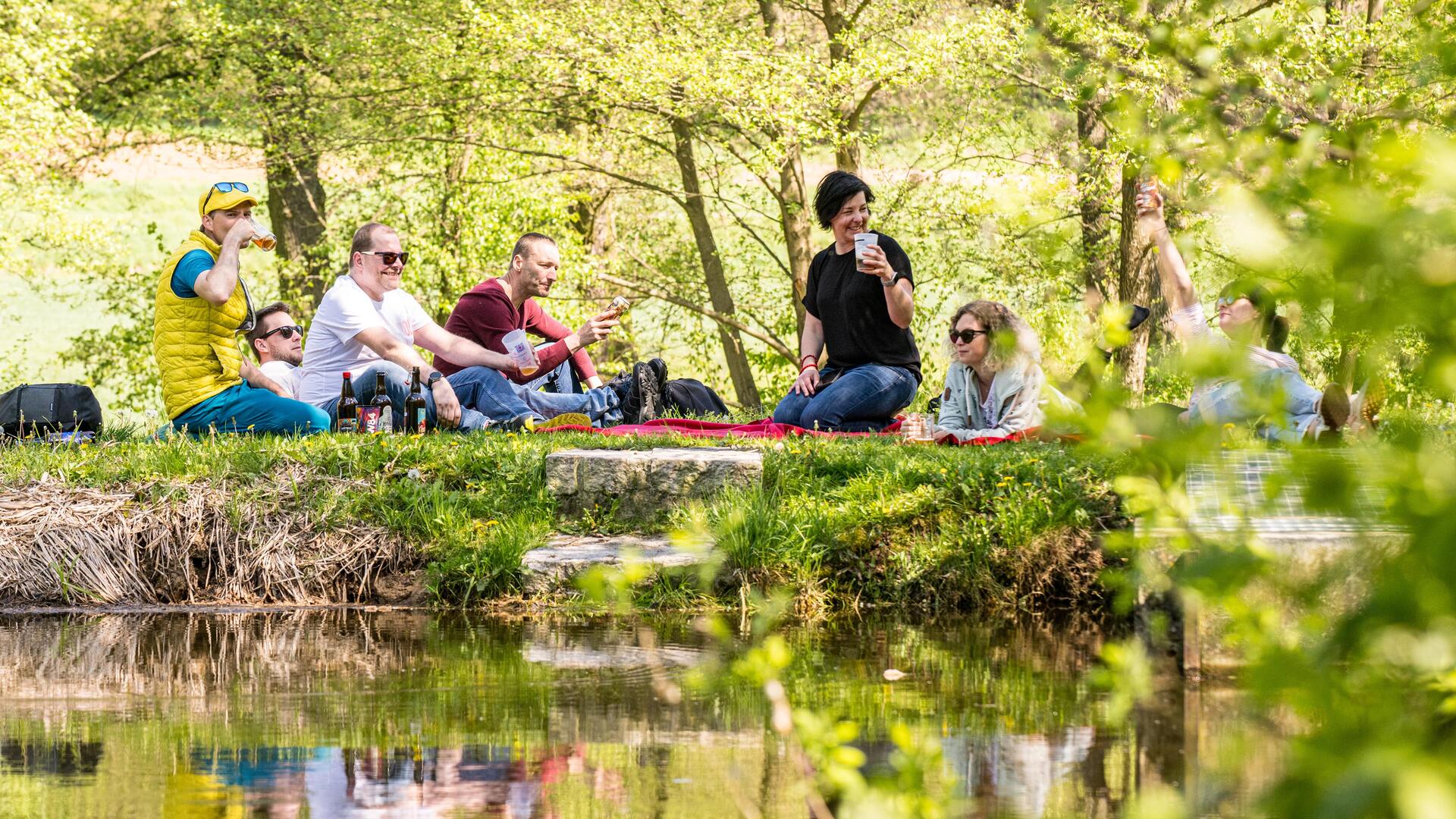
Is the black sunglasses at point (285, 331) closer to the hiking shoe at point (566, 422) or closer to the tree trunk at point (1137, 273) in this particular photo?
the hiking shoe at point (566, 422)

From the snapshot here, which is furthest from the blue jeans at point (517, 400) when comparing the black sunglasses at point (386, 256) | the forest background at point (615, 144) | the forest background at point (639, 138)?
the forest background at point (615, 144)

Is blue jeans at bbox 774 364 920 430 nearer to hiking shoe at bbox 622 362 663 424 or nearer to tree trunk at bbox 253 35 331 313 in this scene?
hiking shoe at bbox 622 362 663 424

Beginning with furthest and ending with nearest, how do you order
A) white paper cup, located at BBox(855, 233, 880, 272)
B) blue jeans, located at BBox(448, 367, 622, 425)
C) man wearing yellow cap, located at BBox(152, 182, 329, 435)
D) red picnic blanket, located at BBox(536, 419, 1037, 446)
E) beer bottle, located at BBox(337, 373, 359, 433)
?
1. blue jeans, located at BBox(448, 367, 622, 425)
2. beer bottle, located at BBox(337, 373, 359, 433)
3. white paper cup, located at BBox(855, 233, 880, 272)
4. man wearing yellow cap, located at BBox(152, 182, 329, 435)
5. red picnic blanket, located at BBox(536, 419, 1037, 446)

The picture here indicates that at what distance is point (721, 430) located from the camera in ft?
27.9

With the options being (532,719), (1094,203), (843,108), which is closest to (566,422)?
(532,719)

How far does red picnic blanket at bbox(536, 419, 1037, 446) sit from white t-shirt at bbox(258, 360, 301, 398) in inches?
75.4

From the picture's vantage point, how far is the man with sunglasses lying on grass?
342 inches

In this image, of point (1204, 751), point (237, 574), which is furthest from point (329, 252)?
point (1204, 751)

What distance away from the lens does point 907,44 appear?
14031mm

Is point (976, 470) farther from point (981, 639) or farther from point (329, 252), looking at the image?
point (329, 252)

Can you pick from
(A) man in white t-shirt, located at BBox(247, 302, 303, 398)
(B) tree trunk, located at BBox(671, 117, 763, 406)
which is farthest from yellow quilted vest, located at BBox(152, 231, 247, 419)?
(B) tree trunk, located at BBox(671, 117, 763, 406)

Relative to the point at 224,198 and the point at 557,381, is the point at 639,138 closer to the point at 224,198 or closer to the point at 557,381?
the point at 557,381

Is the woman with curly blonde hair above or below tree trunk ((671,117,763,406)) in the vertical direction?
below

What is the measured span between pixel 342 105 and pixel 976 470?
11572 millimetres
